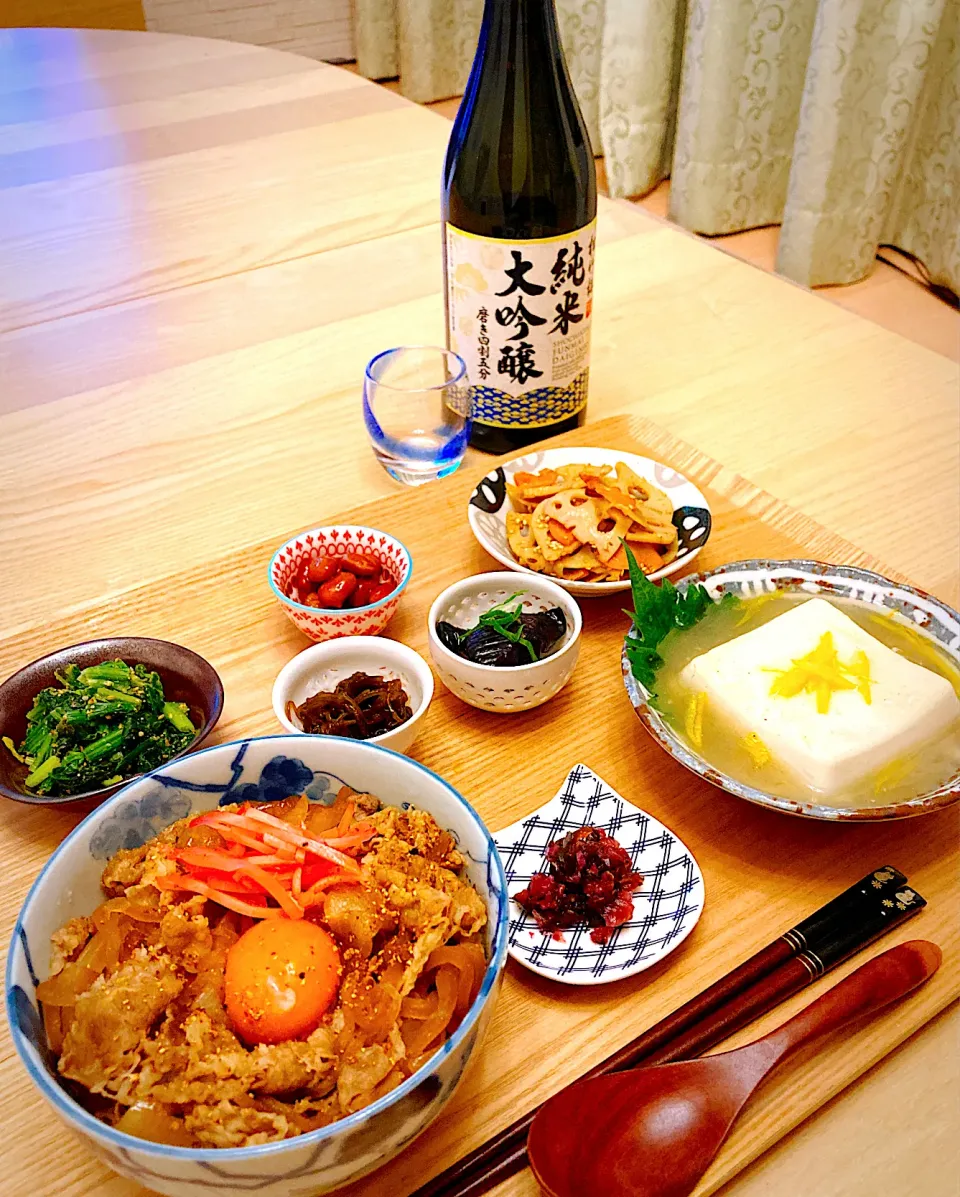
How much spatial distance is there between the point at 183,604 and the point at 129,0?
11.3 ft

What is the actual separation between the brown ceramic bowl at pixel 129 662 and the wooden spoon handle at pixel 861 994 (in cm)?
56

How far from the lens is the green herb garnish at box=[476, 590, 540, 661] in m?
1.03

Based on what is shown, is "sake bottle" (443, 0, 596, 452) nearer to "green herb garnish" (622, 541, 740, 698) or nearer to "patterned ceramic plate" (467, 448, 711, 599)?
"patterned ceramic plate" (467, 448, 711, 599)

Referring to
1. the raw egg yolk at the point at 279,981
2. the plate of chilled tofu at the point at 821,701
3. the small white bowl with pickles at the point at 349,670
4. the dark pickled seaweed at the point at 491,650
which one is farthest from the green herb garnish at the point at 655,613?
the raw egg yolk at the point at 279,981

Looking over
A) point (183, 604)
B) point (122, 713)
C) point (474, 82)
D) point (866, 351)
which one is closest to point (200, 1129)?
point (122, 713)

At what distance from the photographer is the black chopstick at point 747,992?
69 centimetres

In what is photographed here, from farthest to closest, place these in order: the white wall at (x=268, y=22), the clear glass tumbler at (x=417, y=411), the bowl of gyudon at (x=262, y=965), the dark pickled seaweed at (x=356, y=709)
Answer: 1. the white wall at (x=268, y=22)
2. the clear glass tumbler at (x=417, y=411)
3. the dark pickled seaweed at (x=356, y=709)
4. the bowl of gyudon at (x=262, y=965)

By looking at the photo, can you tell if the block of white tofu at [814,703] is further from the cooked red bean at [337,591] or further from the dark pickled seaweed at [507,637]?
the cooked red bean at [337,591]

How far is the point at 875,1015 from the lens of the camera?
78 centimetres

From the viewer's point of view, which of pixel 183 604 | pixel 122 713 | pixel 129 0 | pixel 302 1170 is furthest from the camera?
pixel 129 0

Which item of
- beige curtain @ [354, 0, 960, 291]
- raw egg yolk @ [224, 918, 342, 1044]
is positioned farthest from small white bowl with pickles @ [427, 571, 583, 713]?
beige curtain @ [354, 0, 960, 291]

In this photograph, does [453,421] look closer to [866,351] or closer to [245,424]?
[245,424]

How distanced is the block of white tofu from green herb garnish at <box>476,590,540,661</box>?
0.16m

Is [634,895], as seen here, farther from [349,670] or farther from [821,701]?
[349,670]
